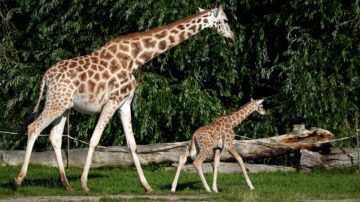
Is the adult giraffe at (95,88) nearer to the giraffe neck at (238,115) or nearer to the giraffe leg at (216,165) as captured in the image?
the giraffe leg at (216,165)

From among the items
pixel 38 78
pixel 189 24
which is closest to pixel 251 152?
pixel 189 24

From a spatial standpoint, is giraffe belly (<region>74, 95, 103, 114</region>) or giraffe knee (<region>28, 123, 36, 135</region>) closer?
giraffe knee (<region>28, 123, 36, 135</region>)

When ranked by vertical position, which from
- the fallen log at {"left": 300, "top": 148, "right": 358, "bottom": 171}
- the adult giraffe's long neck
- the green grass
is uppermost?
the adult giraffe's long neck

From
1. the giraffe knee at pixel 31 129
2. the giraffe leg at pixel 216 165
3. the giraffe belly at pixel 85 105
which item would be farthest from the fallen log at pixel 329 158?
the giraffe knee at pixel 31 129

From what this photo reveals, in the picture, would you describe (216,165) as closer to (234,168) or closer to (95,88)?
(95,88)

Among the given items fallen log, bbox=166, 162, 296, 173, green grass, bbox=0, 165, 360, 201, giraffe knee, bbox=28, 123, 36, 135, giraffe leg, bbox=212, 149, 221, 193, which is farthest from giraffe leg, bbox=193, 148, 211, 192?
fallen log, bbox=166, 162, 296, 173

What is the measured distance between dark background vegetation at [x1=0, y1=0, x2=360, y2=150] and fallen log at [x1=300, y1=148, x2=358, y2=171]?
61.4 inches

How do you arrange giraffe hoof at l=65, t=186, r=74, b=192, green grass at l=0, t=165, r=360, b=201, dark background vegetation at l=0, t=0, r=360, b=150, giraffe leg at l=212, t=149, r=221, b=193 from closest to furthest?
green grass at l=0, t=165, r=360, b=201
giraffe hoof at l=65, t=186, r=74, b=192
giraffe leg at l=212, t=149, r=221, b=193
dark background vegetation at l=0, t=0, r=360, b=150

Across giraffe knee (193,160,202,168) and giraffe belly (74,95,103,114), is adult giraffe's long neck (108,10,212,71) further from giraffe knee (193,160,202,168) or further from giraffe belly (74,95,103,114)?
giraffe knee (193,160,202,168)

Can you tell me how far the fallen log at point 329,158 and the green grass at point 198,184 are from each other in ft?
0.64

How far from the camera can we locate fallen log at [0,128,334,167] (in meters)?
20.7

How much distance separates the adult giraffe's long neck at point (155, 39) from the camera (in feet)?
52.0

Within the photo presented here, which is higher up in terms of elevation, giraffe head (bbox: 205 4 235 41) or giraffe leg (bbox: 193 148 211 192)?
giraffe head (bbox: 205 4 235 41)

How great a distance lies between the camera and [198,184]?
1689cm
